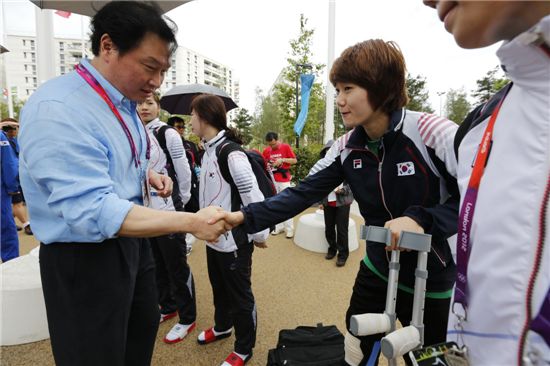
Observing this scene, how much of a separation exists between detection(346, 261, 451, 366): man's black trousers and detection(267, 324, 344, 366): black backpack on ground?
71cm

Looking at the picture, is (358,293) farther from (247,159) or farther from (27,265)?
(27,265)

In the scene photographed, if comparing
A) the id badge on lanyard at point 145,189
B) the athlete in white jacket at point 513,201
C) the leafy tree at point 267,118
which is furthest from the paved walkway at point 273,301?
the leafy tree at point 267,118

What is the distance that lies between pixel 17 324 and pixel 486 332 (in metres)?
3.69

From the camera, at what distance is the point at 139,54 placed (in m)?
1.44

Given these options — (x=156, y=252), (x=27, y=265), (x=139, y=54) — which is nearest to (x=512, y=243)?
(x=139, y=54)

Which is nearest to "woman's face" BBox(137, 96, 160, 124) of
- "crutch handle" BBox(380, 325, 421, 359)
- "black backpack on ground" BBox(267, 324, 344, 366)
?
"black backpack on ground" BBox(267, 324, 344, 366)

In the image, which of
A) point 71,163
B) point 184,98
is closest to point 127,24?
point 71,163

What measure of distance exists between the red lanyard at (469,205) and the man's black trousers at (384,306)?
2.83 ft

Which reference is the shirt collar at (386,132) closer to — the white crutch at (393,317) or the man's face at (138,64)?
the white crutch at (393,317)

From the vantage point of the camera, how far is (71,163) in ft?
3.95

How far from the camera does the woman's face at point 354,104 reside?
167 centimetres

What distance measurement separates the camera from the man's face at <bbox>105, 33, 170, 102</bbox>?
1440 mm

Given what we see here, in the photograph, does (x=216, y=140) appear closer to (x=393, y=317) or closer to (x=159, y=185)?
(x=159, y=185)

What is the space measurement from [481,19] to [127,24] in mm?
1343
